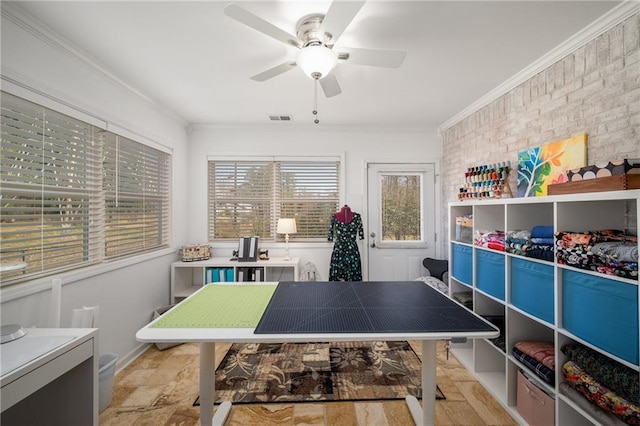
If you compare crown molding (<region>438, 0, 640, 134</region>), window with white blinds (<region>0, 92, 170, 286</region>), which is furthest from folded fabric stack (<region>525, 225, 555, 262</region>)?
window with white blinds (<region>0, 92, 170, 286</region>)

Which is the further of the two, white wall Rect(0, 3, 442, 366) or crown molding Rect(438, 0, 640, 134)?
white wall Rect(0, 3, 442, 366)

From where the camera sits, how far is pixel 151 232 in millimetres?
3025

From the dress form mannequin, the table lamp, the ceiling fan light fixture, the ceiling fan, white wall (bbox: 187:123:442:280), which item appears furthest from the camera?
white wall (bbox: 187:123:442:280)

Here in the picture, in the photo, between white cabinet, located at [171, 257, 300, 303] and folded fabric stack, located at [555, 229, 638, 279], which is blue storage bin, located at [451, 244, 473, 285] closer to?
folded fabric stack, located at [555, 229, 638, 279]

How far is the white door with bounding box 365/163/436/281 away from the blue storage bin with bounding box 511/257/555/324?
1973mm

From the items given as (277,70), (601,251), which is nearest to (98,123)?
(277,70)

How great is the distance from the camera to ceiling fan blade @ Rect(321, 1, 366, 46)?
1.19m

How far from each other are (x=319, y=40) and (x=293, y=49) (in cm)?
38

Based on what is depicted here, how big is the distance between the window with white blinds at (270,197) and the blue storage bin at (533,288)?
2353 mm

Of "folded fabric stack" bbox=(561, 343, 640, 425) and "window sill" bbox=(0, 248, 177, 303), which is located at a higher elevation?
"window sill" bbox=(0, 248, 177, 303)

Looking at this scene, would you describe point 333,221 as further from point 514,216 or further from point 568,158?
point 568,158

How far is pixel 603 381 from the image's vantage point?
4.35 ft

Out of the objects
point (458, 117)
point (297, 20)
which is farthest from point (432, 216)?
point (297, 20)

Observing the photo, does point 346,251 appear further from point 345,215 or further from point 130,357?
point 130,357
